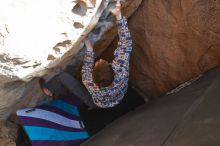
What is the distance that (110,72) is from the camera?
2117mm

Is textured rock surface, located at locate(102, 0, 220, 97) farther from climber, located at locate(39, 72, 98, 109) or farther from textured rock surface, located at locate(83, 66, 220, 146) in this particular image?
climber, located at locate(39, 72, 98, 109)

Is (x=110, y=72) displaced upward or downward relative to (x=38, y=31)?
downward

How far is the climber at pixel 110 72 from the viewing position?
2020 millimetres

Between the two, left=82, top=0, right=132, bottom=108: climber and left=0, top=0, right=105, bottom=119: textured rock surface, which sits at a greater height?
left=0, top=0, right=105, bottom=119: textured rock surface

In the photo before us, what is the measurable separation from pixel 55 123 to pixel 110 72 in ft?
1.49

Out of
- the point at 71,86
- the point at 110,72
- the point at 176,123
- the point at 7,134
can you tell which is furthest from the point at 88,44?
the point at 7,134

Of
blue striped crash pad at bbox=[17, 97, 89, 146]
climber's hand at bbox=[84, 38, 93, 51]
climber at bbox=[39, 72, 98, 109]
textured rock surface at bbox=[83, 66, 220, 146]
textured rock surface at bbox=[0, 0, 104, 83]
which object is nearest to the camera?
textured rock surface at bbox=[83, 66, 220, 146]

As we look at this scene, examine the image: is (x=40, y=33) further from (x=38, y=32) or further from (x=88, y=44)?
(x=88, y=44)

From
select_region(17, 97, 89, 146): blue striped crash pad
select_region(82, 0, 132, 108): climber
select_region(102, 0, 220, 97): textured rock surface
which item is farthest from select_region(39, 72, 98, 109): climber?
select_region(102, 0, 220, 97): textured rock surface

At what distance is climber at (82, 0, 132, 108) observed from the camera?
202 centimetres

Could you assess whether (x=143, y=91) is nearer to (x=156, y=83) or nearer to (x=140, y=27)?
(x=156, y=83)

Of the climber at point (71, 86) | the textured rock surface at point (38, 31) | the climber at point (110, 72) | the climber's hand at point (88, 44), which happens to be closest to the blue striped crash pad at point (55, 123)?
the climber at point (71, 86)

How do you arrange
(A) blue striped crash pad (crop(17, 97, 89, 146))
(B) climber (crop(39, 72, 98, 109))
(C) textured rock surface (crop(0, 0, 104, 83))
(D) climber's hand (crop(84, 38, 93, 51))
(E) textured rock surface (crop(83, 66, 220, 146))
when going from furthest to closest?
(B) climber (crop(39, 72, 98, 109)) < (A) blue striped crash pad (crop(17, 97, 89, 146)) < (D) climber's hand (crop(84, 38, 93, 51)) < (C) textured rock surface (crop(0, 0, 104, 83)) < (E) textured rock surface (crop(83, 66, 220, 146))

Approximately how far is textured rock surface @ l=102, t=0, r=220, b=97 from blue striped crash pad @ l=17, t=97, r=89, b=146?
45cm
